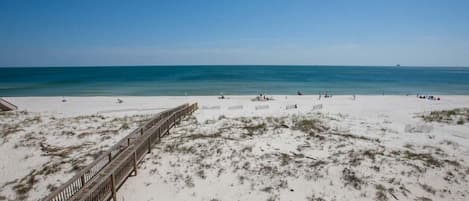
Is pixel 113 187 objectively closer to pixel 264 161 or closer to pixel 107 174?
pixel 107 174

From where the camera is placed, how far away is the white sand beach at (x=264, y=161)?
676 cm

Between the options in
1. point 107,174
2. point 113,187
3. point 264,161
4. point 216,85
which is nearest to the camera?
point 107,174

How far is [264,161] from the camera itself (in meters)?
8.45

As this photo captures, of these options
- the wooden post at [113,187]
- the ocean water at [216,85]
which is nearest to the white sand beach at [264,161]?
the wooden post at [113,187]

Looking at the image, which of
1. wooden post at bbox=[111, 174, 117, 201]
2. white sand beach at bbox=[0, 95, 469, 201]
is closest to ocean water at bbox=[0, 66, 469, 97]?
white sand beach at bbox=[0, 95, 469, 201]

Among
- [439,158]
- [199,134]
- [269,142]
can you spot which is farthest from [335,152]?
[199,134]

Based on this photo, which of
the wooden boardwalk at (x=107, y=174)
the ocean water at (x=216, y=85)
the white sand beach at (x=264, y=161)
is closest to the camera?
the wooden boardwalk at (x=107, y=174)

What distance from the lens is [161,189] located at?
273 inches

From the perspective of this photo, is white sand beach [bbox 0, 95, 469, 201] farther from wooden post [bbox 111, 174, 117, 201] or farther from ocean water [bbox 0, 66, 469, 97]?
ocean water [bbox 0, 66, 469, 97]

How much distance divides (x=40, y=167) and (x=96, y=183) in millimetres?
4353

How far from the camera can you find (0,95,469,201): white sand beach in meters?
6.76

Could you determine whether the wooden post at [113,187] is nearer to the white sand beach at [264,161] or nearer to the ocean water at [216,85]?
the white sand beach at [264,161]

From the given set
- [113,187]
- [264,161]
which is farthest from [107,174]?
[264,161]

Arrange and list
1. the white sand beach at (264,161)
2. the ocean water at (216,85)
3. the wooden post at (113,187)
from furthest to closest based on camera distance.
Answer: the ocean water at (216,85) < the white sand beach at (264,161) < the wooden post at (113,187)
